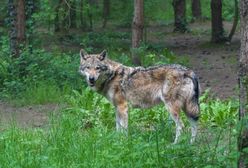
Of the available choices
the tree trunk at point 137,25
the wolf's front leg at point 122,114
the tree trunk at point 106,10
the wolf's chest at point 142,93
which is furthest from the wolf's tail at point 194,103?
the tree trunk at point 106,10

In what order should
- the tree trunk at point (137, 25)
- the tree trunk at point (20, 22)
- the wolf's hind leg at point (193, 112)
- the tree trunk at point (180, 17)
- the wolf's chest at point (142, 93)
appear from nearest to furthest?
the wolf's hind leg at point (193, 112), the wolf's chest at point (142, 93), the tree trunk at point (20, 22), the tree trunk at point (137, 25), the tree trunk at point (180, 17)

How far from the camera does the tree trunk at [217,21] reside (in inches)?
911

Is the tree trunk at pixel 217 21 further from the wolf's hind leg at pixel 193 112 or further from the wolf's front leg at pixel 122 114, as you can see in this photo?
the wolf's hind leg at pixel 193 112

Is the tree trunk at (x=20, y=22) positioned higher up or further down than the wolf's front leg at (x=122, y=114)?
higher up

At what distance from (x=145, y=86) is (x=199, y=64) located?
357 inches

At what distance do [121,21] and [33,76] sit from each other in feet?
60.7

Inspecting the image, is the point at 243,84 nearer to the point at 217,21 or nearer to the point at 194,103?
the point at 194,103

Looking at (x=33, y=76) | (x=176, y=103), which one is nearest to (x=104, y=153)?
(x=176, y=103)

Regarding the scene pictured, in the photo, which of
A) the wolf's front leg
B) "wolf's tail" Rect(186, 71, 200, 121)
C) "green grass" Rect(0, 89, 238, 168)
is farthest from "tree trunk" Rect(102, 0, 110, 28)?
"green grass" Rect(0, 89, 238, 168)

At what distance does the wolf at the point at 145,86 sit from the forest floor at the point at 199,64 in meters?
0.79

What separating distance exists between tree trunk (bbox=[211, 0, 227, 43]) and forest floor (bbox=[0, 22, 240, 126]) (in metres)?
0.38

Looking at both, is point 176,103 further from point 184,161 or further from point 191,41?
point 191,41

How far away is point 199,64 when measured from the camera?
19.0 meters

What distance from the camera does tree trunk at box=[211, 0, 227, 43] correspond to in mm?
23141
